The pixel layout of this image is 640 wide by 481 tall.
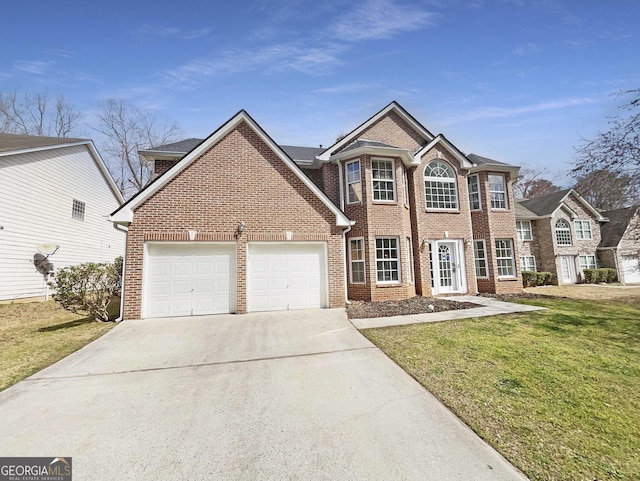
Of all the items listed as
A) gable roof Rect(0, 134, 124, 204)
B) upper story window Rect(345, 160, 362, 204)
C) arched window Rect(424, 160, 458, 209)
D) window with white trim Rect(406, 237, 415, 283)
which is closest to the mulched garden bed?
window with white trim Rect(406, 237, 415, 283)

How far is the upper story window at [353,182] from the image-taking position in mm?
12060

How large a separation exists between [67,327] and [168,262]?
316 centimetres

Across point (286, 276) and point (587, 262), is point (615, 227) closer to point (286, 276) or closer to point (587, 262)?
point (587, 262)

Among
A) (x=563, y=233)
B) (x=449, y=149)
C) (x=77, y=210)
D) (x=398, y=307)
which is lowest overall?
(x=398, y=307)

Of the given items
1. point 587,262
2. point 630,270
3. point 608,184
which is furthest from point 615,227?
point 608,184

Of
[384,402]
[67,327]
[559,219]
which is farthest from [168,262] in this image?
[559,219]

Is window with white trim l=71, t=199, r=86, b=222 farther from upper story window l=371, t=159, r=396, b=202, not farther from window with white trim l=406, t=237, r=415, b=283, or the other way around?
window with white trim l=406, t=237, r=415, b=283

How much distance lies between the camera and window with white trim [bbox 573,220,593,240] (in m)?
23.2

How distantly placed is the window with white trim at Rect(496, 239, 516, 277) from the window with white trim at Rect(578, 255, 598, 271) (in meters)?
13.6

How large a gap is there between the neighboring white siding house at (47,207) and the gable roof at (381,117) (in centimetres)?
1375

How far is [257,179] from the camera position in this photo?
386 inches

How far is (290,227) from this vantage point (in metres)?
9.78

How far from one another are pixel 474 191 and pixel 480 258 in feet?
11.7

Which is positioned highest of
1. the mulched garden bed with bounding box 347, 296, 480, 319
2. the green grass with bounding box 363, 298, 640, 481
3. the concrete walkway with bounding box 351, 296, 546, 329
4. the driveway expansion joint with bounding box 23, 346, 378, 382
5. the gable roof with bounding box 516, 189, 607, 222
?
the gable roof with bounding box 516, 189, 607, 222
